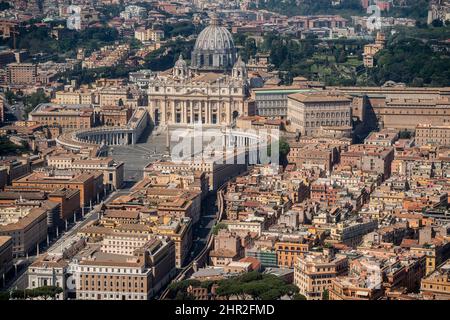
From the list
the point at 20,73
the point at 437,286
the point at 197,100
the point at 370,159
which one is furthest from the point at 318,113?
the point at 437,286

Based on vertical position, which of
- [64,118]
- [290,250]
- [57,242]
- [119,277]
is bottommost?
[57,242]

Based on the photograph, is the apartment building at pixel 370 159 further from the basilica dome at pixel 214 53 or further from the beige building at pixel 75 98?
the basilica dome at pixel 214 53

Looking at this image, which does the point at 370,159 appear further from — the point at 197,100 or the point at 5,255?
the point at 197,100

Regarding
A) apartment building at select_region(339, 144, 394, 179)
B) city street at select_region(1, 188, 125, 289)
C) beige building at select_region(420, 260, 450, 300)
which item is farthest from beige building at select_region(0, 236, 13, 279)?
apartment building at select_region(339, 144, 394, 179)

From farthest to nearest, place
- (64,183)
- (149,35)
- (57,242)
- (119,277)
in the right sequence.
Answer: (149,35)
(64,183)
(57,242)
(119,277)

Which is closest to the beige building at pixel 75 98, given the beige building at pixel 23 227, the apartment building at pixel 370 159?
the apartment building at pixel 370 159
